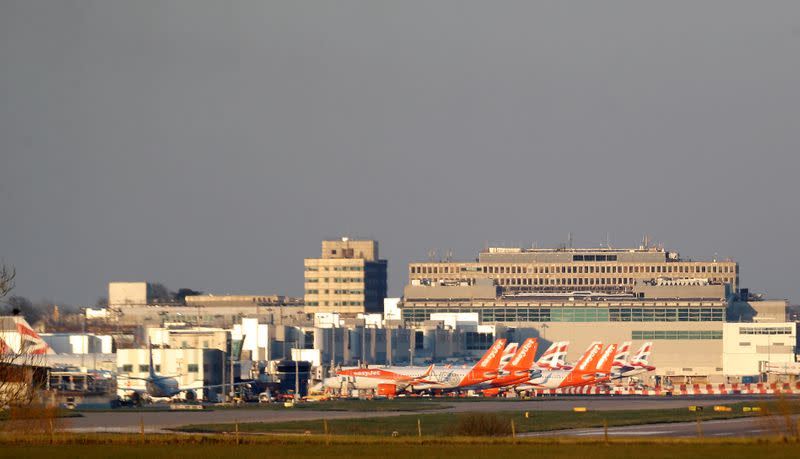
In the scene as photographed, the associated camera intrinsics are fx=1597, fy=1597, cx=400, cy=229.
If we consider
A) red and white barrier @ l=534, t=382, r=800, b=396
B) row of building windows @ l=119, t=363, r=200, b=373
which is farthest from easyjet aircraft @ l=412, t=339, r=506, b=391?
row of building windows @ l=119, t=363, r=200, b=373

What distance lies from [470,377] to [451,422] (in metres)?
76.4

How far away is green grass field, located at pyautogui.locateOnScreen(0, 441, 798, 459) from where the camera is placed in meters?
69.4

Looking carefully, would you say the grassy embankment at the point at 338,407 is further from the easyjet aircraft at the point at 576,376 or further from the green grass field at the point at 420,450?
the green grass field at the point at 420,450

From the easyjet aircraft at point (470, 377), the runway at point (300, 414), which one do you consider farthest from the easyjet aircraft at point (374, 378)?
the runway at point (300, 414)

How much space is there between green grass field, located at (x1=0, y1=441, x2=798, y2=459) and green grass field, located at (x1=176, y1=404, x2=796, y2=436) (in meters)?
17.5

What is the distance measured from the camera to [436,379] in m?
186

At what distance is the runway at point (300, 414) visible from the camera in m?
100

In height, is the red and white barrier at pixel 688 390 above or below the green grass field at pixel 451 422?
below

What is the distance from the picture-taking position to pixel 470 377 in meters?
185

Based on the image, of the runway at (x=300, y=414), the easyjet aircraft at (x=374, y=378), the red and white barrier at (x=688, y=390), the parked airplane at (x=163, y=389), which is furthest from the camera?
the easyjet aircraft at (x=374, y=378)

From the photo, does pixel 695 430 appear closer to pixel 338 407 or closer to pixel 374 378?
pixel 338 407

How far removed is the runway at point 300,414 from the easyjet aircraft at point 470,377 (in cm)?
2152

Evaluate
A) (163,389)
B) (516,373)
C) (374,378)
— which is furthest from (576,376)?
(163,389)

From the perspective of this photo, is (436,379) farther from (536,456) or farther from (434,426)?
(536,456)
